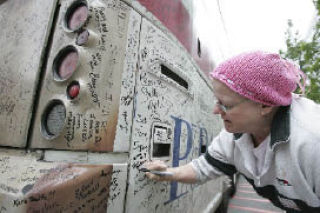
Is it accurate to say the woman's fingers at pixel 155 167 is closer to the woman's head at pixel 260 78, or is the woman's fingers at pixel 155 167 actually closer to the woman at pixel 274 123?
the woman at pixel 274 123

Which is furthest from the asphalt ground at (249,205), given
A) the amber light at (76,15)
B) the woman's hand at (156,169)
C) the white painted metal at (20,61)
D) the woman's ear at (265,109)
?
the amber light at (76,15)

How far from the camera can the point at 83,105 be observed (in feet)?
3.16

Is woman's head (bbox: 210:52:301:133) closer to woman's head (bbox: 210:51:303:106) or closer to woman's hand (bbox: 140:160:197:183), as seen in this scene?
woman's head (bbox: 210:51:303:106)

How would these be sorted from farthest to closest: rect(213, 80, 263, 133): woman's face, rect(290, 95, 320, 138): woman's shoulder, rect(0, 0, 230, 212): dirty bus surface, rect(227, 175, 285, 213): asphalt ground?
rect(227, 175, 285, 213): asphalt ground → rect(213, 80, 263, 133): woman's face → rect(290, 95, 320, 138): woman's shoulder → rect(0, 0, 230, 212): dirty bus surface

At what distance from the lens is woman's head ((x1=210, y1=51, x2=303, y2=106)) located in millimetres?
1102

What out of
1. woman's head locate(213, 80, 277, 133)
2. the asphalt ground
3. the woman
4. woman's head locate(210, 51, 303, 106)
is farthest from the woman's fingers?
the asphalt ground

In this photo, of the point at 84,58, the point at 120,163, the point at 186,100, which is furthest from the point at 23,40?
the point at 186,100

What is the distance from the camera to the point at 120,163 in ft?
3.38

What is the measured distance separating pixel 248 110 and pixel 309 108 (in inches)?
12.9

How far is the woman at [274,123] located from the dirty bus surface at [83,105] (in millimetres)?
226

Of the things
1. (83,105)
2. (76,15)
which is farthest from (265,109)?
(76,15)

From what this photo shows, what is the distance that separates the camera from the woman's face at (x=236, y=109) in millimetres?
1160

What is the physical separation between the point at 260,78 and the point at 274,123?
0.27m

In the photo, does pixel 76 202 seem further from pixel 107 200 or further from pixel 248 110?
pixel 248 110
